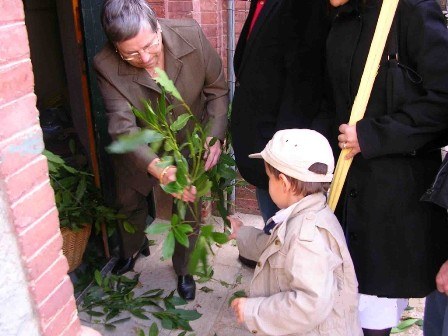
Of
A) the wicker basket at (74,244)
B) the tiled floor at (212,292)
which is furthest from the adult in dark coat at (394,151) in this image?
the wicker basket at (74,244)

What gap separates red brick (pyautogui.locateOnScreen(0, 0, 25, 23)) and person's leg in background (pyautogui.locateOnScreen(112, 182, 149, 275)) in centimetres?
157

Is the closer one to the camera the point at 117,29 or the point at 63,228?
the point at 117,29

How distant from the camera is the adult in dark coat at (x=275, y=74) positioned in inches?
76.1

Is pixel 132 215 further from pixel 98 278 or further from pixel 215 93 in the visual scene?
pixel 215 93

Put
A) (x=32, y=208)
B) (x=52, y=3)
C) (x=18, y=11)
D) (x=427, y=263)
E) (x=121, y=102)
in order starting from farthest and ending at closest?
(x=52, y=3) → (x=121, y=102) → (x=427, y=263) → (x=32, y=208) → (x=18, y=11)

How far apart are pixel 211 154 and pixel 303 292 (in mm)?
1046

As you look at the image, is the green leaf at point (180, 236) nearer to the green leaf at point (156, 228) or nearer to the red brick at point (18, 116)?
the green leaf at point (156, 228)

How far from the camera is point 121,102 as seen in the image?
2299 millimetres

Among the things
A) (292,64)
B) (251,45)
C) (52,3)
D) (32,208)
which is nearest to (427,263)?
(292,64)

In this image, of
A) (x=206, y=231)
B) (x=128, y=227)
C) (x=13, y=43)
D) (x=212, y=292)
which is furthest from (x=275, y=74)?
(x=212, y=292)

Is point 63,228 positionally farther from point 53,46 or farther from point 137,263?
point 53,46

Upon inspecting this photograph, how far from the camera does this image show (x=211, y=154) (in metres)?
2.37

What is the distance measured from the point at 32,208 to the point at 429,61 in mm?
1253

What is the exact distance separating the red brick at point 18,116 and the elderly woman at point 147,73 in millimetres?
806
